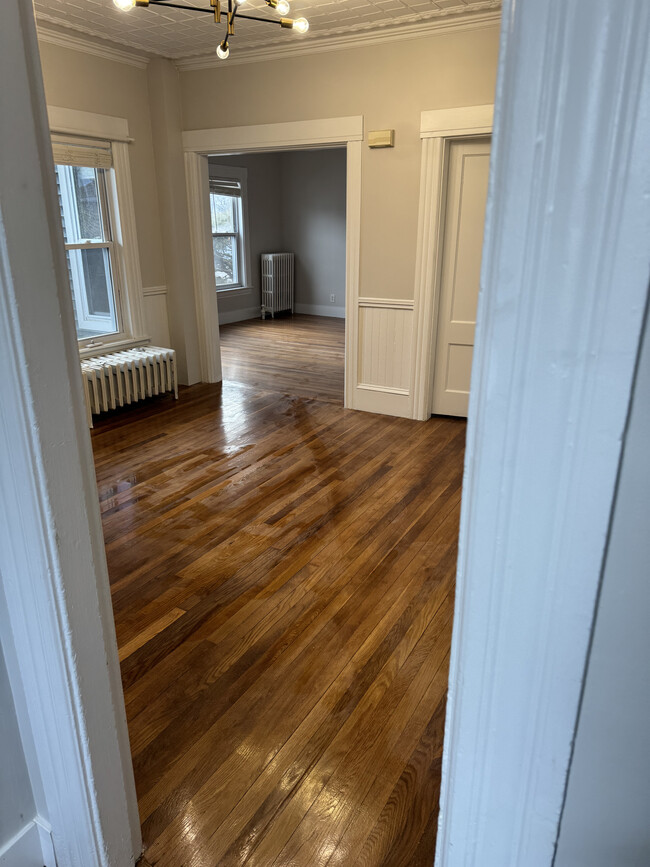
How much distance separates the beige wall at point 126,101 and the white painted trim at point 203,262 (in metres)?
0.31

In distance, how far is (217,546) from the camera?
291 cm

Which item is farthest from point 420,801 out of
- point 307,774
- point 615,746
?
point 615,746

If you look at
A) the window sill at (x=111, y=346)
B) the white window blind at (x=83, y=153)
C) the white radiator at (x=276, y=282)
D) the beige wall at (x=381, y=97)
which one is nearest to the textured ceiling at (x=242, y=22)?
the beige wall at (x=381, y=97)

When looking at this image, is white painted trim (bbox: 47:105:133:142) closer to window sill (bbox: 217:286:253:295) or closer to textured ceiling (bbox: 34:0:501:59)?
textured ceiling (bbox: 34:0:501:59)

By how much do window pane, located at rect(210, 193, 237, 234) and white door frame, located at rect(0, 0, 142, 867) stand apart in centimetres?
846

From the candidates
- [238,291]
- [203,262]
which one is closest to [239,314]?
[238,291]

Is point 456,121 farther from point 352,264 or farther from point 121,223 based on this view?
point 121,223

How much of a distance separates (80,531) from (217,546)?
1.82 m

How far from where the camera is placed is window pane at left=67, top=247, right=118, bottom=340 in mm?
4875

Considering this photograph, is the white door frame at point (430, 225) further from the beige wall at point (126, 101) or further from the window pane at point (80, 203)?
the window pane at point (80, 203)

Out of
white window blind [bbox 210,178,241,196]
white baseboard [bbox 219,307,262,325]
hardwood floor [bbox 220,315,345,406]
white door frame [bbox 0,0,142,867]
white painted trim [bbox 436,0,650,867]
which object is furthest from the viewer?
A: white baseboard [bbox 219,307,262,325]

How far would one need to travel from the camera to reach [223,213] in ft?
29.6

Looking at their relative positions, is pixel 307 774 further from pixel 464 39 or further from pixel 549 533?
pixel 464 39

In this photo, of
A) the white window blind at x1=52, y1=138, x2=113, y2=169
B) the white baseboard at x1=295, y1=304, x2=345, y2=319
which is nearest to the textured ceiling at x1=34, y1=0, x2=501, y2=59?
the white window blind at x1=52, y1=138, x2=113, y2=169
